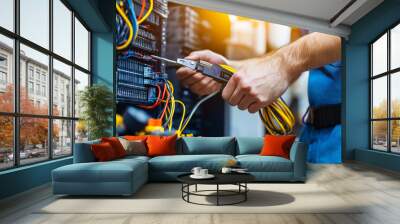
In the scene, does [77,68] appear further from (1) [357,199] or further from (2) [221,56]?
(1) [357,199]

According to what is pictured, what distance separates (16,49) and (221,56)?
15.5 feet

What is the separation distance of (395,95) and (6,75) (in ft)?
23.0

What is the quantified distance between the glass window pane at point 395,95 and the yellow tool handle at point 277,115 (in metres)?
2.04

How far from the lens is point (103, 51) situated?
812 centimetres

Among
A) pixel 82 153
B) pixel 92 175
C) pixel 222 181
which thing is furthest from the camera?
pixel 82 153

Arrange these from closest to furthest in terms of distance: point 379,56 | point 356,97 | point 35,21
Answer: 1. point 35,21
2. point 379,56
3. point 356,97

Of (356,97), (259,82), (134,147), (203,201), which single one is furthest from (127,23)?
(356,97)

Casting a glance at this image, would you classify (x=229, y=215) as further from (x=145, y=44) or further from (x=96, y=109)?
(x=145, y=44)

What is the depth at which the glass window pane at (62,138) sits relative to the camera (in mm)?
6055

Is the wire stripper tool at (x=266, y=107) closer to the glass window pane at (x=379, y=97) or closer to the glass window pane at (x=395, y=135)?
the glass window pane at (x=379, y=97)

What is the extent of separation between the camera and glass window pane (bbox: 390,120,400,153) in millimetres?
7276

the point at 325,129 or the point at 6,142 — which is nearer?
the point at 6,142

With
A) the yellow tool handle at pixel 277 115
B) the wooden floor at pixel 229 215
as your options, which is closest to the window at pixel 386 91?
the yellow tool handle at pixel 277 115

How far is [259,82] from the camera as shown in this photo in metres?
8.33
